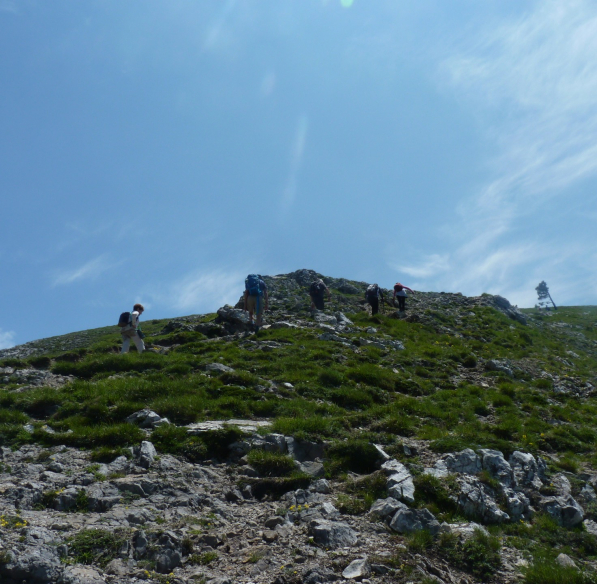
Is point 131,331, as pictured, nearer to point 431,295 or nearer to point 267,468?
point 267,468

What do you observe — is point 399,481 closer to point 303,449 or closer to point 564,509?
point 303,449

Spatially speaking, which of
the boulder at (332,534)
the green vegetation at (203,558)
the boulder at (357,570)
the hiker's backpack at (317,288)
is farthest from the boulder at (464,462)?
the hiker's backpack at (317,288)

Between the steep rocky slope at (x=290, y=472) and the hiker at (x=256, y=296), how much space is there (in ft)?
18.9

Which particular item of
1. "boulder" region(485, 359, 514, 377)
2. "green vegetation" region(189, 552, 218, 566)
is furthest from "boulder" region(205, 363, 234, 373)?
"boulder" region(485, 359, 514, 377)

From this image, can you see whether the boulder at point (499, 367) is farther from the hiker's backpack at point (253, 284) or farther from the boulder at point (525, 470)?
the hiker's backpack at point (253, 284)

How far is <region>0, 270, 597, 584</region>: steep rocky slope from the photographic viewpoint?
7.12m

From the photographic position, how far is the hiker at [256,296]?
25.4 meters

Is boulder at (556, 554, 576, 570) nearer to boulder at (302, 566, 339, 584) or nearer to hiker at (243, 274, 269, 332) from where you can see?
boulder at (302, 566, 339, 584)

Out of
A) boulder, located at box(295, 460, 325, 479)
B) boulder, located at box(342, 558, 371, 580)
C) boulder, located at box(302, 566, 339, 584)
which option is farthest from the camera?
boulder, located at box(295, 460, 325, 479)

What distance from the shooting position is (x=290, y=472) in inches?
397

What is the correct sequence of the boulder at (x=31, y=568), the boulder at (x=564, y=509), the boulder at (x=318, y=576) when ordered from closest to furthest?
the boulder at (x=31, y=568), the boulder at (x=318, y=576), the boulder at (x=564, y=509)

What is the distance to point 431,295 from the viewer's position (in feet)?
153

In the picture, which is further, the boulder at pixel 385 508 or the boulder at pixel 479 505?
the boulder at pixel 479 505

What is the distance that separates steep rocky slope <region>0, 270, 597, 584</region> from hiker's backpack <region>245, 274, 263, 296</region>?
19.5 feet
